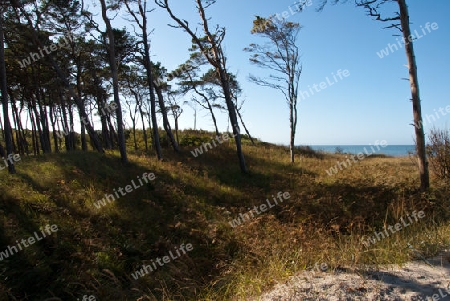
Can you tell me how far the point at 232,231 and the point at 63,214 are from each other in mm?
4205

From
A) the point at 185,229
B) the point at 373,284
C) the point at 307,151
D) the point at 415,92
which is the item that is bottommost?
the point at 185,229

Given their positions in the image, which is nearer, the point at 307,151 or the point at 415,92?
the point at 415,92

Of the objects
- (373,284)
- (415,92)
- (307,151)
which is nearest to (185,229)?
(373,284)

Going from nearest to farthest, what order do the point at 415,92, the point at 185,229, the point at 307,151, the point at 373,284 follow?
the point at 373,284
the point at 185,229
the point at 415,92
the point at 307,151

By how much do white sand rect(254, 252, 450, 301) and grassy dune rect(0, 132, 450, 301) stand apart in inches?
9.8

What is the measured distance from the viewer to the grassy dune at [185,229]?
13.8 feet

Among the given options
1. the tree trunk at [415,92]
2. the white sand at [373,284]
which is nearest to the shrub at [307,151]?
the tree trunk at [415,92]

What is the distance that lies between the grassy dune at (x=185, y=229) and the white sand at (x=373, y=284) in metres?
0.25

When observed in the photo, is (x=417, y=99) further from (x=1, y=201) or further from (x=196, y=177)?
(x=1, y=201)

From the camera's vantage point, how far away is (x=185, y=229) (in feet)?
22.9

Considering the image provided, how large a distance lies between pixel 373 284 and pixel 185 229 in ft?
15.9

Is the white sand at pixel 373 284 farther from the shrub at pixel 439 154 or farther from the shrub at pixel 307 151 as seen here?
the shrub at pixel 307 151

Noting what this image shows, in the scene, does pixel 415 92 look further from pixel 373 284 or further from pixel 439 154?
pixel 373 284

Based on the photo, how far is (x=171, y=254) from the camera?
573 centimetres
